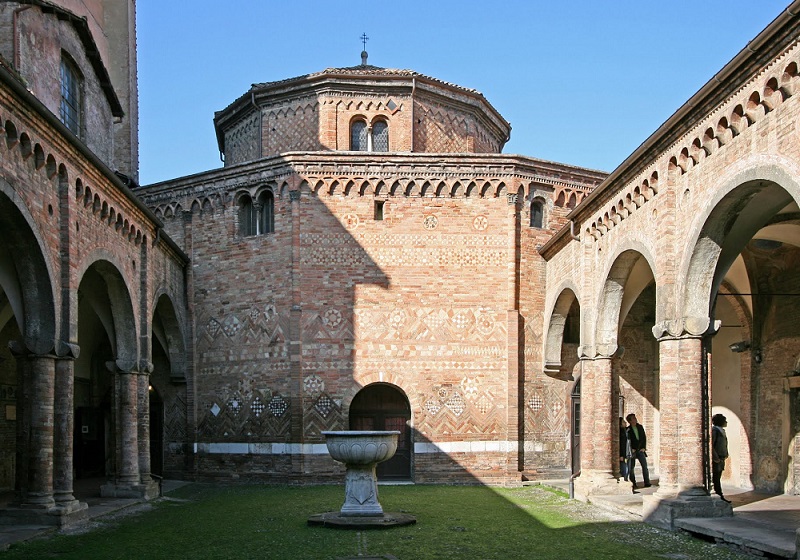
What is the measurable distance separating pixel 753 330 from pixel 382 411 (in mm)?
8371

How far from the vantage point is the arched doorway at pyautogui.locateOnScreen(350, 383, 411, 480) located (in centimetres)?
1978

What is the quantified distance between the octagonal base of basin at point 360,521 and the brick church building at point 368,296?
3.49 metres

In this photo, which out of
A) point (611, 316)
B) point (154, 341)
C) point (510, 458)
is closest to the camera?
point (611, 316)

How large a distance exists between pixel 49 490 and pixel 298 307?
327 inches

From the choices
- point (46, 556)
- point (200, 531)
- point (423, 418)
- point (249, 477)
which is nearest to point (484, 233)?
point (423, 418)

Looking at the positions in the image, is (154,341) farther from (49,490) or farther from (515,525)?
(515,525)

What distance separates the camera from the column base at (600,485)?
1519cm

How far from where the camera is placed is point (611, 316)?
15438 mm

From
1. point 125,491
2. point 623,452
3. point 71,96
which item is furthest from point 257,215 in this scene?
point 623,452

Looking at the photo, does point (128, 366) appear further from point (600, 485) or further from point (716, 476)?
point (716, 476)

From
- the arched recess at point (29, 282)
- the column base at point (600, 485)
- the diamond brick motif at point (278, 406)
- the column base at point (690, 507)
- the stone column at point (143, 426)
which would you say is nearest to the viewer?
the arched recess at point (29, 282)

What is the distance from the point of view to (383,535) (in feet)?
37.0

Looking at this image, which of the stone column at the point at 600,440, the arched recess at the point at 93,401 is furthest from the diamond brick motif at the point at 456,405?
the arched recess at the point at 93,401

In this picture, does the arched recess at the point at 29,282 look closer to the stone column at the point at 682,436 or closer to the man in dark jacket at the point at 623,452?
the stone column at the point at 682,436
